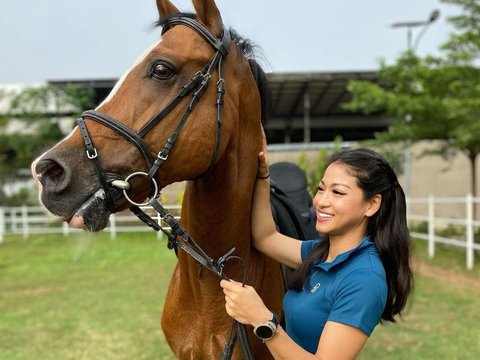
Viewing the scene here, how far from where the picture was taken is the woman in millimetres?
1435

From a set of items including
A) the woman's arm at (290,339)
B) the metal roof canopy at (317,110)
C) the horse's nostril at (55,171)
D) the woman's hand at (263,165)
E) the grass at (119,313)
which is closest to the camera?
the woman's arm at (290,339)

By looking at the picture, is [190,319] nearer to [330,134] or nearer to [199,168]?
[199,168]

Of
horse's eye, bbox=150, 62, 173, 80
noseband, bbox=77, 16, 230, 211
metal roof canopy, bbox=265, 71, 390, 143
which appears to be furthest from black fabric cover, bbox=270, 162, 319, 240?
metal roof canopy, bbox=265, 71, 390, 143

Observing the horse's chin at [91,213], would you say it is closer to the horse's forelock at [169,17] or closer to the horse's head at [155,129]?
the horse's head at [155,129]

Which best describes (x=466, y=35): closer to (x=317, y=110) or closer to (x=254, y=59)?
(x=254, y=59)

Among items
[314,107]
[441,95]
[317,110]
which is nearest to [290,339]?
[441,95]

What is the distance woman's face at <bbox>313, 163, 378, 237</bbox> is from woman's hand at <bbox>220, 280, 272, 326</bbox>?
35cm

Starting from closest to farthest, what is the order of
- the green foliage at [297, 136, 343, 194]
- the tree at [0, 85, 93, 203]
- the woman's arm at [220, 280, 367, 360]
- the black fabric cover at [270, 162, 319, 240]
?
1. the woman's arm at [220, 280, 367, 360]
2. the black fabric cover at [270, 162, 319, 240]
3. the green foliage at [297, 136, 343, 194]
4. the tree at [0, 85, 93, 203]

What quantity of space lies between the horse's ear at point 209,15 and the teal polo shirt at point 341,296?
0.95 meters

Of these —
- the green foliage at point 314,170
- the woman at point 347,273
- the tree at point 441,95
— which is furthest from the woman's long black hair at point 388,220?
the tree at point 441,95

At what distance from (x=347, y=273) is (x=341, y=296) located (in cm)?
9

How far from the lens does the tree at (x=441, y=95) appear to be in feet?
30.2

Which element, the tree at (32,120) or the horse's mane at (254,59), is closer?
the horse's mane at (254,59)

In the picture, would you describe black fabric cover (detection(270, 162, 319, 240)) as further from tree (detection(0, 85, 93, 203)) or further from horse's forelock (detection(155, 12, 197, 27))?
tree (detection(0, 85, 93, 203))
